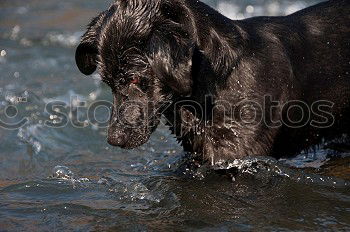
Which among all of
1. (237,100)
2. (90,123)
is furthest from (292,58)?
(90,123)

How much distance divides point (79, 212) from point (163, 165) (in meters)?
1.35

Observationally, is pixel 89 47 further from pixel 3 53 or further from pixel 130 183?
pixel 3 53

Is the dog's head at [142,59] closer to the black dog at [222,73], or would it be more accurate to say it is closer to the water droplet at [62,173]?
the black dog at [222,73]

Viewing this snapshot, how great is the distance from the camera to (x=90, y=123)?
786 centimetres

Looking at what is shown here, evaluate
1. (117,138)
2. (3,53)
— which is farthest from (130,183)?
(3,53)

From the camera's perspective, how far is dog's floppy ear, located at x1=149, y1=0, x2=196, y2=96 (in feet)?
15.5

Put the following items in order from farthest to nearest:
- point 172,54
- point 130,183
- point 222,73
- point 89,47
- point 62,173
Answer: point 62,173 → point 130,183 → point 89,47 → point 222,73 → point 172,54

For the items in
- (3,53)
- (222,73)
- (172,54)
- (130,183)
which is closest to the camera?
(172,54)

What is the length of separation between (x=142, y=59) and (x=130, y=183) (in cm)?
138

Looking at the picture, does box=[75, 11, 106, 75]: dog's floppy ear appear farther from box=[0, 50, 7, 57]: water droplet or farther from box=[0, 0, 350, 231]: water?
box=[0, 50, 7, 57]: water droplet

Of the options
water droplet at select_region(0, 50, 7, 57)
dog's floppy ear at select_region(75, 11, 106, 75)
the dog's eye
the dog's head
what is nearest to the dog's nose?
the dog's head

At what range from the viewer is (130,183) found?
588 centimetres

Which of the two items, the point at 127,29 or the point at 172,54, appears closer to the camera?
the point at 172,54

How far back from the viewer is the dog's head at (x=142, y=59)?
15.6 feet
